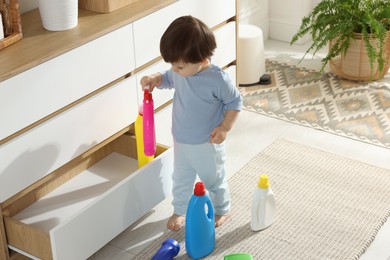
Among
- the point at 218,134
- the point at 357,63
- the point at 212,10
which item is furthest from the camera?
the point at 357,63

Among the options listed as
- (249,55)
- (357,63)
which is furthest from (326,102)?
(249,55)

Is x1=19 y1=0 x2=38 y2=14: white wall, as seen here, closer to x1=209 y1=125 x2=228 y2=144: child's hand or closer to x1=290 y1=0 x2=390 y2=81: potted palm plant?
x1=209 y1=125 x2=228 y2=144: child's hand

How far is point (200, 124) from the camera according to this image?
2221 mm

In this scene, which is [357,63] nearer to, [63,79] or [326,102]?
[326,102]

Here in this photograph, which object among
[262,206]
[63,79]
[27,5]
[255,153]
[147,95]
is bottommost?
[255,153]

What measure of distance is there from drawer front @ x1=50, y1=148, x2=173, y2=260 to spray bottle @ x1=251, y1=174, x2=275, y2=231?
30 centimetres

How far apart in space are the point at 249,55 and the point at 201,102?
1.21 m

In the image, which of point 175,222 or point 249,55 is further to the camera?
point 249,55

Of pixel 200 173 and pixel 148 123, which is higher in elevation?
pixel 148 123

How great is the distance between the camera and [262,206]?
2.32 metres

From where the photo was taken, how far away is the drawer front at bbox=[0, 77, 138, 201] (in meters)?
2.05

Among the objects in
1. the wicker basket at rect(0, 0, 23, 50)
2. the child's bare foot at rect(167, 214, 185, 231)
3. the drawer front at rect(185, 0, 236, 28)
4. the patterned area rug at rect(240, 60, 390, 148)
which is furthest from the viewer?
the patterned area rug at rect(240, 60, 390, 148)

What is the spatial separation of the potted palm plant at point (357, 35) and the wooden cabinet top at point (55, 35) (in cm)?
106

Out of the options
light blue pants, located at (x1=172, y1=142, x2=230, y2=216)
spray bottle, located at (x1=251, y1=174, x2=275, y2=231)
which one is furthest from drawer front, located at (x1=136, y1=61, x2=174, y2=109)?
spray bottle, located at (x1=251, y1=174, x2=275, y2=231)
